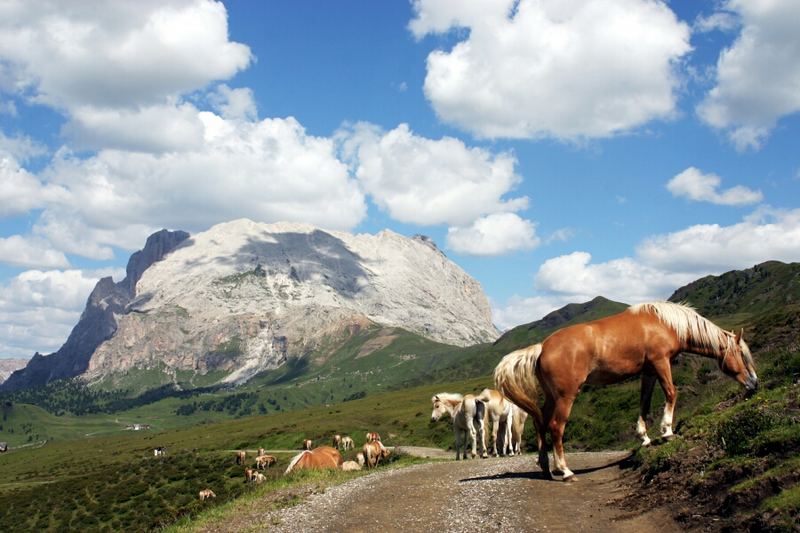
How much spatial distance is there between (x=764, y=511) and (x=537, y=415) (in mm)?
8047

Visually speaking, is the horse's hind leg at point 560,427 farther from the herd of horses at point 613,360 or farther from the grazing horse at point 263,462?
the grazing horse at point 263,462

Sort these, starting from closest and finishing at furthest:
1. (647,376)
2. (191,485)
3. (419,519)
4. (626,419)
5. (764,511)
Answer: (764,511)
(419,519)
(647,376)
(626,419)
(191,485)

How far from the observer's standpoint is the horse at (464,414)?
3316 centimetres

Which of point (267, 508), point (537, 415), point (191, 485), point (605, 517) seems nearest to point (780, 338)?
point (537, 415)

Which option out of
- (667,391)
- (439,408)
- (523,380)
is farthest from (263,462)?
(667,391)

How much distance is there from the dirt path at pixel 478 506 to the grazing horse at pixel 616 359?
4.82ft

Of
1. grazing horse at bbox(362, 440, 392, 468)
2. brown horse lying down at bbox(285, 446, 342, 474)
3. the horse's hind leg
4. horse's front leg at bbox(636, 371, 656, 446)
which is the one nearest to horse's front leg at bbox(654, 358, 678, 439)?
horse's front leg at bbox(636, 371, 656, 446)

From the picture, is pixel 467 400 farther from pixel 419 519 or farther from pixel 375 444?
pixel 419 519

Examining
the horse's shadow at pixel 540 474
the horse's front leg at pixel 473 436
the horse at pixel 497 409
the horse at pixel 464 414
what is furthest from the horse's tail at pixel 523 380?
the horse at pixel 497 409

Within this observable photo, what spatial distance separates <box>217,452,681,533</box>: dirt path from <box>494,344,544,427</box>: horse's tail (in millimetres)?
2211

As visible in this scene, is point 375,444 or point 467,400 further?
point 375,444

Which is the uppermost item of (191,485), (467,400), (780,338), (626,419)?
(780,338)

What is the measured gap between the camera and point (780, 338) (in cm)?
3591

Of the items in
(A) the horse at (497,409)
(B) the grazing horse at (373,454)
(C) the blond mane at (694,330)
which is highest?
(C) the blond mane at (694,330)
